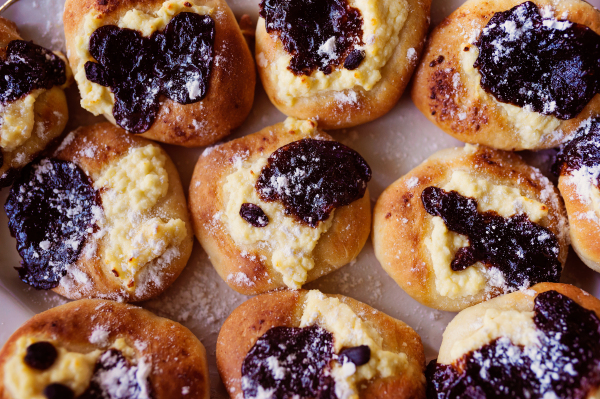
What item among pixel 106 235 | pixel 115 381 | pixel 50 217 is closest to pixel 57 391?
pixel 115 381

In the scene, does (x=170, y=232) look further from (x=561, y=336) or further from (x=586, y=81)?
(x=586, y=81)

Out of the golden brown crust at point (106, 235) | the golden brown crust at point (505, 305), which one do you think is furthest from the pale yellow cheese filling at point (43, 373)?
the golden brown crust at point (505, 305)

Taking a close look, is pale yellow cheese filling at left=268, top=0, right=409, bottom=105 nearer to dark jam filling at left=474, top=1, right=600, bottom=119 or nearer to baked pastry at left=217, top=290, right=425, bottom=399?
dark jam filling at left=474, top=1, right=600, bottom=119

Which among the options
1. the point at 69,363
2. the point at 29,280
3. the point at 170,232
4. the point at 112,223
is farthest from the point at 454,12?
the point at 29,280

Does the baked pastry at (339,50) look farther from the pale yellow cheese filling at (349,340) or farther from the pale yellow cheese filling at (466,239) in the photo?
the pale yellow cheese filling at (349,340)

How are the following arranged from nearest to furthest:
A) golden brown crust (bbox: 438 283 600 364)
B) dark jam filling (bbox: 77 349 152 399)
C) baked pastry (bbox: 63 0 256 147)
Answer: dark jam filling (bbox: 77 349 152 399), golden brown crust (bbox: 438 283 600 364), baked pastry (bbox: 63 0 256 147)

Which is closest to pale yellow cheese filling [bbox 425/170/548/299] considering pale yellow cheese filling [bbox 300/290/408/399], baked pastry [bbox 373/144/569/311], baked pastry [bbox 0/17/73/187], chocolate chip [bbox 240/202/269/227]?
baked pastry [bbox 373/144/569/311]
